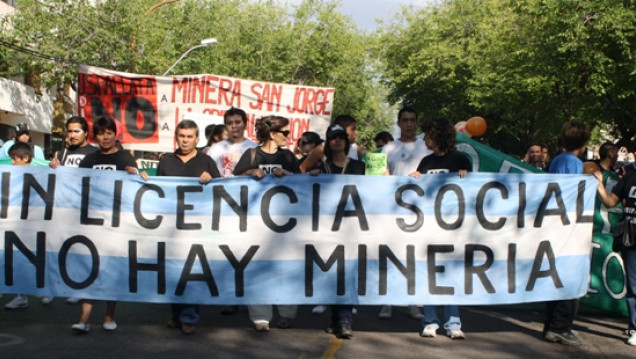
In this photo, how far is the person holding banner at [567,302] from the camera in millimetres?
6680

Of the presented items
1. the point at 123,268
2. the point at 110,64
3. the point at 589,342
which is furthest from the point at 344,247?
the point at 110,64

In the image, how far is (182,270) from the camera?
6617mm

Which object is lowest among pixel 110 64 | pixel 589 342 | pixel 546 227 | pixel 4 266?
pixel 589 342

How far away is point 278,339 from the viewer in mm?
6562

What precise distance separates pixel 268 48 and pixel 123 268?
3860 cm

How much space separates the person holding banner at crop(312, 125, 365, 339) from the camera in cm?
677

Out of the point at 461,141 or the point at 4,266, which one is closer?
the point at 4,266

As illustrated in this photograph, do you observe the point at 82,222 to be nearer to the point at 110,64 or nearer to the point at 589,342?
the point at 589,342

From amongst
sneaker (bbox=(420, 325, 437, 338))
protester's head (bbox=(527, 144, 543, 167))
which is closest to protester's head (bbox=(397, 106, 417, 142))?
sneaker (bbox=(420, 325, 437, 338))

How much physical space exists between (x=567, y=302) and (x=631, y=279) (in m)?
0.60

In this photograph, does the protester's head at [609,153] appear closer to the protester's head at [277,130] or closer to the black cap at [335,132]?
the black cap at [335,132]

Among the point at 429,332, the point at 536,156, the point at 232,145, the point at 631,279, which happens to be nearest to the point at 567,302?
the point at 631,279

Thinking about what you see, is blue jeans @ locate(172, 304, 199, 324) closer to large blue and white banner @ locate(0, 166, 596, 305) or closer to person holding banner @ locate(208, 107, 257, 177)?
large blue and white banner @ locate(0, 166, 596, 305)

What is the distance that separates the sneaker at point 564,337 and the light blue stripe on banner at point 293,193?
3.44ft
